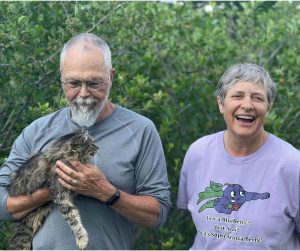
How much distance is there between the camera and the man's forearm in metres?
5.07

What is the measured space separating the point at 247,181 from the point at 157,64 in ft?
11.1

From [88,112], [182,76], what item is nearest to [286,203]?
[88,112]

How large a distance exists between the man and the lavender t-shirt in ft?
1.05

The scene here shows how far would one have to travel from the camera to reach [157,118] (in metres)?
7.59

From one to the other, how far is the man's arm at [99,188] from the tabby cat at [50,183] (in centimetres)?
14

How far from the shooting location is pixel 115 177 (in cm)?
502

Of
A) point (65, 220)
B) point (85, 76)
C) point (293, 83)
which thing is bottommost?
point (65, 220)

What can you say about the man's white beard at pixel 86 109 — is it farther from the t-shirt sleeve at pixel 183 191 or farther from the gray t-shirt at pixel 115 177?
the t-shirt sleeve at pixel 183 191

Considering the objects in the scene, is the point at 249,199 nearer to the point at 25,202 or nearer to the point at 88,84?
the point at 88,84

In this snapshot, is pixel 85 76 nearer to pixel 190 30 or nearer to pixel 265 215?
pixel 265 215

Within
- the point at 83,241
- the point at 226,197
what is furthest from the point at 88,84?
the point at 226,197

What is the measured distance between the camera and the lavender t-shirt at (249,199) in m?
4.81

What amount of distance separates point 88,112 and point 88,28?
2355mm

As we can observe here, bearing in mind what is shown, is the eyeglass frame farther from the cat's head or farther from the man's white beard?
the cat's head
